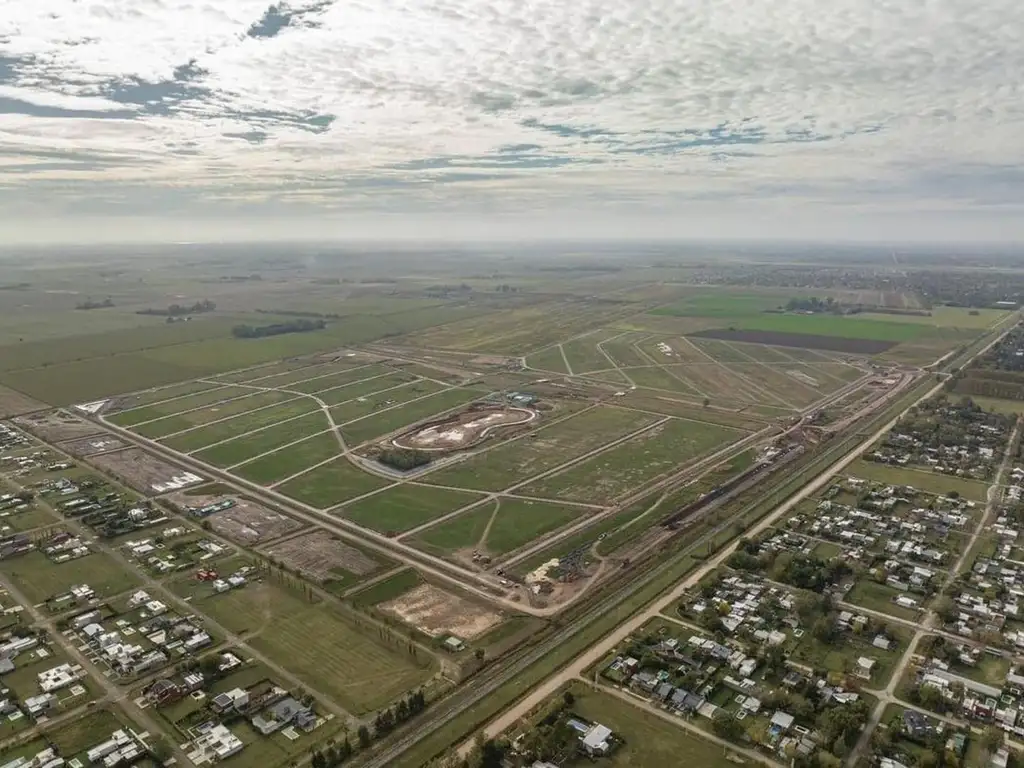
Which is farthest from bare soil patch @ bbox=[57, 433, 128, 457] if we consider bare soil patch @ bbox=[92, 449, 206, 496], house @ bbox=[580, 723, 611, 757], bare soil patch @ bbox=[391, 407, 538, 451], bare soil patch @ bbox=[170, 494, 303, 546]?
house @ bbox=[580, 723, 611, 757]

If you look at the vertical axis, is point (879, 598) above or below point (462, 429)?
above

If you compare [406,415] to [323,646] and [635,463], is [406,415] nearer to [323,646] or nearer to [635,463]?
[635,463]

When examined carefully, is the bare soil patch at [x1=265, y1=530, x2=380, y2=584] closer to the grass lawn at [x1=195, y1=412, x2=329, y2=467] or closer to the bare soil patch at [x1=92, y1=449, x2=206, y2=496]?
the bare soil patch at [x1=92, y1=449, x2=206, y2=496]

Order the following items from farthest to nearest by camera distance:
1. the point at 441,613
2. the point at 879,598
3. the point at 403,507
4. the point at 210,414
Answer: the point at 210,414
the point at 403,507
the point at 879,598
the point at 441,613

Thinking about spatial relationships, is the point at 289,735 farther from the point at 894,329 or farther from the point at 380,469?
the point at 894,329

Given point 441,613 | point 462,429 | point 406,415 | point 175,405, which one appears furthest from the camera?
point 175,405

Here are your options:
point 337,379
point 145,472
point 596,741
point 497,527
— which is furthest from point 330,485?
point 337,379
